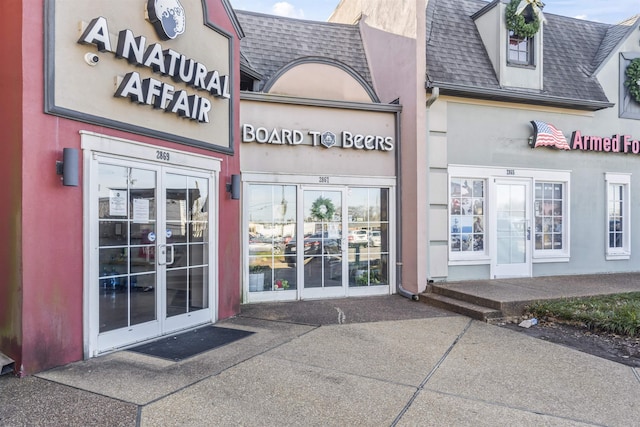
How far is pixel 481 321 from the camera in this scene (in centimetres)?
679

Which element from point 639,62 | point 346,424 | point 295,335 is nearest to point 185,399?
point 346,424

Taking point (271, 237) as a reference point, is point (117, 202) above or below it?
above

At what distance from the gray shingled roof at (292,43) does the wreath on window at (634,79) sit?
6.18 meters

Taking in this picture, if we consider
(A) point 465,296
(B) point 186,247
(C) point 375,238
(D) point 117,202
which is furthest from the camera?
(C) point 375,238

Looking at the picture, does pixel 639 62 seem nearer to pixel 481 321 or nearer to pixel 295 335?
pixel 481 321

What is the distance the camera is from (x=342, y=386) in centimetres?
422

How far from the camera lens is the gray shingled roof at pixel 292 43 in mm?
9352

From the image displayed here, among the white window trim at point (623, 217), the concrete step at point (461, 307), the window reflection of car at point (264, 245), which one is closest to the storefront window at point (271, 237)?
the window reflection of car at point (264, 245)

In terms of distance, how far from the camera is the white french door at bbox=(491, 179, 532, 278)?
9.24m

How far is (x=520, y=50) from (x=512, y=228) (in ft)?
12.8

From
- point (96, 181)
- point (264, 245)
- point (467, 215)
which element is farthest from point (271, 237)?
point (467, 215)

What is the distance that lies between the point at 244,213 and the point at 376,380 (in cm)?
439

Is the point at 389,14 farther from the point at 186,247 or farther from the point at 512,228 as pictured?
the point at 186,247

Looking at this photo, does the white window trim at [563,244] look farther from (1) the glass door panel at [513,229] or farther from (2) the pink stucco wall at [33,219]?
(2) the pink stucco wall at [33,219]
